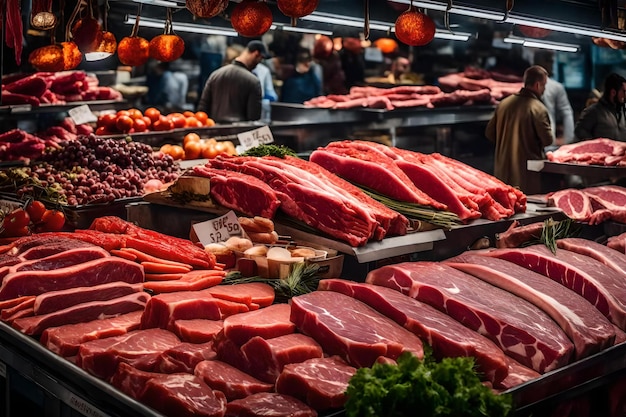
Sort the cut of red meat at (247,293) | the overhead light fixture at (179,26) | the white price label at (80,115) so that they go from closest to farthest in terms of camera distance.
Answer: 1. the cut of red meat at (247,293)
2. the overhead light fixture at (179,26)
3. the white price label at (80,115)

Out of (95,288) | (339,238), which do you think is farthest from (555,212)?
(95,288)

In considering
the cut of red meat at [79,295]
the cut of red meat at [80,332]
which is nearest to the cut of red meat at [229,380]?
the cut of red meat at [80,332]

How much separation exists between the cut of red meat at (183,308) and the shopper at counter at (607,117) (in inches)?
284

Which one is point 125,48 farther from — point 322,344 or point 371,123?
point 371,123

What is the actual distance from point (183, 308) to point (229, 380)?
24.0 inches

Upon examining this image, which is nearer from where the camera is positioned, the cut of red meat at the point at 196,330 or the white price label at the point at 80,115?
the cut of red meat at the point at 196,330

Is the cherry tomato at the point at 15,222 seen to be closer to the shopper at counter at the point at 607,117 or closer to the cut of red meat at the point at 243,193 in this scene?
the cut of red meat at the point at 243,193

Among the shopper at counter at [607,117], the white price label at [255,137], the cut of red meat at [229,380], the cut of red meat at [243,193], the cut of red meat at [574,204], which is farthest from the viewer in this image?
the shopper at counter at [607,117]

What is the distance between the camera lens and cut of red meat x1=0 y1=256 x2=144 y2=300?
3.63m

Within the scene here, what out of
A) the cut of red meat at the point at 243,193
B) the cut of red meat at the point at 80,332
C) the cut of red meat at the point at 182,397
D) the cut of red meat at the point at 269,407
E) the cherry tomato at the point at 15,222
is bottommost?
the cut of red meat at the point at 269,407

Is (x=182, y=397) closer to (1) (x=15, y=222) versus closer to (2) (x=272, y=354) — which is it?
(2) (x=272, y=354)

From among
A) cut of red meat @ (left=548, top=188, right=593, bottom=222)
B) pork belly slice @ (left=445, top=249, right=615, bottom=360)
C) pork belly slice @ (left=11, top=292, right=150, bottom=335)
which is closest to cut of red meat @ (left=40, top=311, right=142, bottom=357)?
pork belly slice @ (left=11, top=292, right=150, bottom=335)

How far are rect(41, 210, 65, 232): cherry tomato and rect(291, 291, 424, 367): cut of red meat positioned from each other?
2.27 m

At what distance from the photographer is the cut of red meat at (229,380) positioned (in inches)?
109
